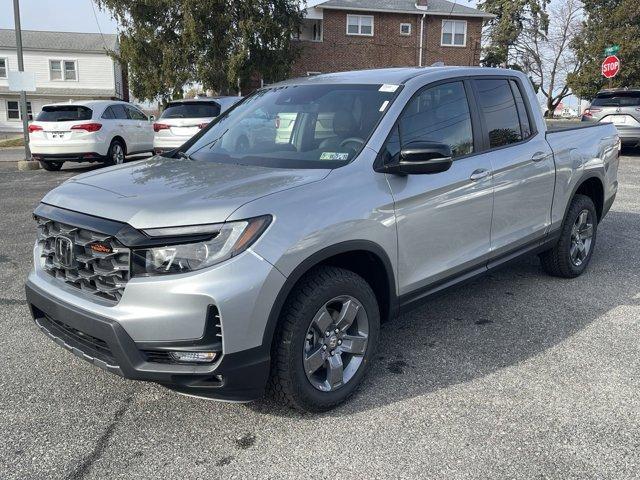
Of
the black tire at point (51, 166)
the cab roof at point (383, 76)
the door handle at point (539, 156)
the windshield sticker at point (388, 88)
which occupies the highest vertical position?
the cab roof at point (383, 76)

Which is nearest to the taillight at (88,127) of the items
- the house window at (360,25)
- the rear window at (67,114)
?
Result: the rear window at (67,114)

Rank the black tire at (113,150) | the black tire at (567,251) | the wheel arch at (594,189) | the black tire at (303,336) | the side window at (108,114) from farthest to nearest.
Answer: the black tire at (113,150) → the side window at (108,114) → the wheel arch at (594,189) → the black tire at (567,251) → the black tire at (303,336)

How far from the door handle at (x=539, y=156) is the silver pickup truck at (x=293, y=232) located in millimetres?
17

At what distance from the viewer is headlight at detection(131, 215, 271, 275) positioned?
8.64 ft

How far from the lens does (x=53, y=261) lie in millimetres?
3125

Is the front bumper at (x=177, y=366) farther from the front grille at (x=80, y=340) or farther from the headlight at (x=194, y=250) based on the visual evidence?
the headlight at (x=194, y=250)

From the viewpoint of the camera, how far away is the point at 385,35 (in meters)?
32.8

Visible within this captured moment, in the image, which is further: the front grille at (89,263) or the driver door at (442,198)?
the driver door at (442,198)

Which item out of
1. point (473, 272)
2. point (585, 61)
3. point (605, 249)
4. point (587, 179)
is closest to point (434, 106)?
point (473, 272)

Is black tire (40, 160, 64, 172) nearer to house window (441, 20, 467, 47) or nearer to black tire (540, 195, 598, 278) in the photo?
black tire (540, 195, 598, 278)

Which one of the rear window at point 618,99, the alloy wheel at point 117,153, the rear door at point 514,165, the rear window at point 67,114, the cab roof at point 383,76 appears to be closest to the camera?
→ the cab roof at point 383,76

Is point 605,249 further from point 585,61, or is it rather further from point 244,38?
point 585,61

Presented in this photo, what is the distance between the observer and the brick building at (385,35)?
31844mm

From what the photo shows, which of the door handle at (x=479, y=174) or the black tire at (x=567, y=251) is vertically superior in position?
the door handle at (x=479, y=174)
